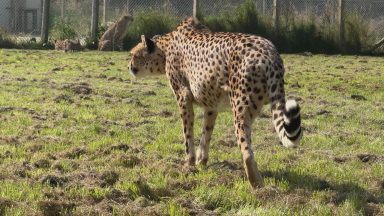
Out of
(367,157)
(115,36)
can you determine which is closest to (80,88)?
(367,157)

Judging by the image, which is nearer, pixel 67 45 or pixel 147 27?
pixel 67 45

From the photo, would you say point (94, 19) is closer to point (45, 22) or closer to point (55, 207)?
point (45, 22)

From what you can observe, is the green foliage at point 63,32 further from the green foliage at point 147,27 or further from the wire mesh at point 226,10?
the green foliage at point 147,27

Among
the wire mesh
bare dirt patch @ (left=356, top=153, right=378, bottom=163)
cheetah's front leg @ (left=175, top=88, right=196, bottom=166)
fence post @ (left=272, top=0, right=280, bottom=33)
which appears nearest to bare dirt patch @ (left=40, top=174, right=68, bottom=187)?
cheetah's front leg @ (left=175, top=88, right=196, bottom=166)

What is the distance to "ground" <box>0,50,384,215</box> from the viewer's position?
173 inches

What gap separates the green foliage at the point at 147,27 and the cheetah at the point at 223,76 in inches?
565

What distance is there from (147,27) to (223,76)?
52.2 ft

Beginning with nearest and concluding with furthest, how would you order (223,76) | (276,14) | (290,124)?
(290,124), (223,76), (276,14)

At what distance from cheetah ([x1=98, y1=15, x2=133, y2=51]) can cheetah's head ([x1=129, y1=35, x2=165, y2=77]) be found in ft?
44.7

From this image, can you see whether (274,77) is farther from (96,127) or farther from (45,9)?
(45,9)

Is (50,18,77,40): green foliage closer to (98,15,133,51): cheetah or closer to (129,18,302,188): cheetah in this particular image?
(98,15,133,51): cheetah

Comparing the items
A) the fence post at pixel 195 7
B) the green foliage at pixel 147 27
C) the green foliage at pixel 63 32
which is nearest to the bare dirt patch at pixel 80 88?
the green foliage at pixel 147 27

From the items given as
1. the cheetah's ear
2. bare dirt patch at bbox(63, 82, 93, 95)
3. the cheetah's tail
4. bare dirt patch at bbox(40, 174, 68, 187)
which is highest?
the cheetah's ear

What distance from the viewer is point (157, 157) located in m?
5.95
